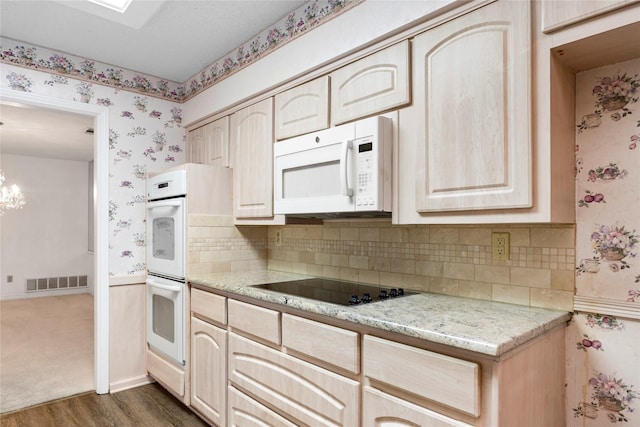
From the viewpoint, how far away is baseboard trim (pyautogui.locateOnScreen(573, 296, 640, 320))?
1.37 metres

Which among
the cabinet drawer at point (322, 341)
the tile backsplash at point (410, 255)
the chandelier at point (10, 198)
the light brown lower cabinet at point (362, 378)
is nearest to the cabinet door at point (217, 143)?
the tile backsplash at point (410, 255)

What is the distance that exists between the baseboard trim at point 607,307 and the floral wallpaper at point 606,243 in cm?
1

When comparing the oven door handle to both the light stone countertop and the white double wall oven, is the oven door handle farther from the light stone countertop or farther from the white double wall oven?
the light stone countertop

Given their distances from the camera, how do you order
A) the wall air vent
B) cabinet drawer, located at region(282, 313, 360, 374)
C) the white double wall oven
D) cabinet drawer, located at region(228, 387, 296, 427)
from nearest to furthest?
1. cabinet drawer, located at region(282, 313, 360, 374)
2. cabinet drawer, located at region(228, 387, 296, 427)
3. the white double wall oven
4. the wall air vent

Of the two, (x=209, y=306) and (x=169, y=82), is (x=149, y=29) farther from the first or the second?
(x=209, y=306)

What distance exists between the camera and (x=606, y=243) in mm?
1436

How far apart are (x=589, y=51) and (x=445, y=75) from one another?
46 centimetres

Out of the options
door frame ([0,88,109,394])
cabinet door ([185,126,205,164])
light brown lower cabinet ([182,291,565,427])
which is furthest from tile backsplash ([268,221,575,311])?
door frame ([0,88,109,394])

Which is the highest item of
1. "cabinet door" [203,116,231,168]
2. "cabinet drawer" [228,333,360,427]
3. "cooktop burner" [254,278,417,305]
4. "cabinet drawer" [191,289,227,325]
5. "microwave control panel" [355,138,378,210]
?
"cabinet door" [203,116,231,168]

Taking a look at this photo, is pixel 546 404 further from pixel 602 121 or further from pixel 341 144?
pixel 341 144

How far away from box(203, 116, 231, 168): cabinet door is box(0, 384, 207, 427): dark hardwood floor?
167 centimetres

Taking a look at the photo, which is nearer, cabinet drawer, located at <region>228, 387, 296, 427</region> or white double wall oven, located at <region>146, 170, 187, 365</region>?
cabinet drawer, located at <region>228, 387, 296, 427</region>

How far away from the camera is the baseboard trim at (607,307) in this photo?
137 cm

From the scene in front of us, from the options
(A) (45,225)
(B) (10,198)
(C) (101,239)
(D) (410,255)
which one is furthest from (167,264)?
(A) (45,225)
